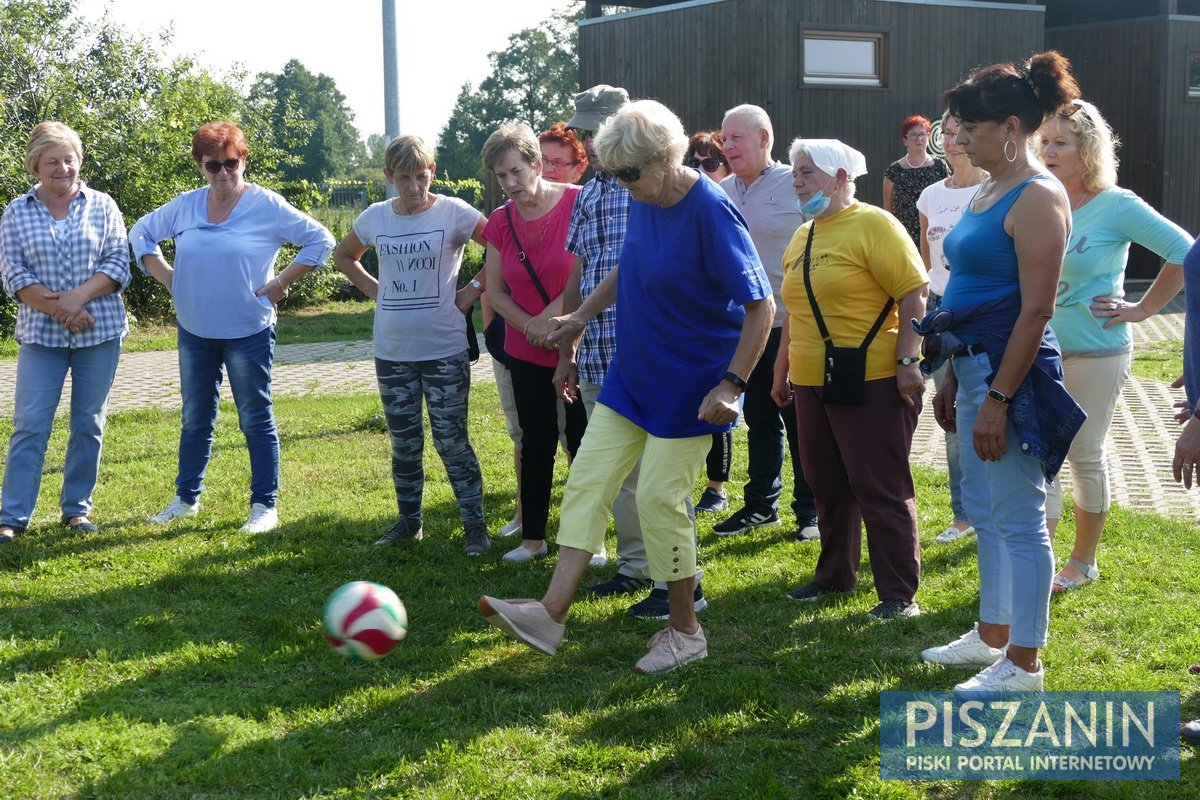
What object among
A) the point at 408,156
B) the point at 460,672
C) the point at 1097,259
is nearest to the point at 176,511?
the point at 408,156

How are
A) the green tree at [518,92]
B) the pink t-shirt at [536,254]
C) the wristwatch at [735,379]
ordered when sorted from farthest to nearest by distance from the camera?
the green tree at [518,92] < the pink t-shirt at [536,254] < the wristwatch at [735,379]

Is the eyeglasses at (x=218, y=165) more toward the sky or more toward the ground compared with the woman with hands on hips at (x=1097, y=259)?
more toward the sky

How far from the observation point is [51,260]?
6.23 m

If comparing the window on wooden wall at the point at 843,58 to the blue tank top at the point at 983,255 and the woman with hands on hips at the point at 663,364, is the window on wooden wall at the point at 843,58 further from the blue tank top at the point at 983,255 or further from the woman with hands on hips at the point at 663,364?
the blue tank top at the point at 983,255

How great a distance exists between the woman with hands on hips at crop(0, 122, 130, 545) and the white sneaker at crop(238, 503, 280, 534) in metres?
0.82

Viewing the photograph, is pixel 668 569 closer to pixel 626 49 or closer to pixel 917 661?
pixel 917 661

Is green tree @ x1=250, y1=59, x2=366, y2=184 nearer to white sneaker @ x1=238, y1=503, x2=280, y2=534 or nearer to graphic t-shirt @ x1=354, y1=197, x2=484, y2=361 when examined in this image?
white sneaker @ x1=238, y1=503, x2=280, y2=534

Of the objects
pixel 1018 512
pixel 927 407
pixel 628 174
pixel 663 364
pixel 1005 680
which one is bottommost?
pixel 927 407

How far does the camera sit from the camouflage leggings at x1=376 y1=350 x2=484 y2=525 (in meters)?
5.96

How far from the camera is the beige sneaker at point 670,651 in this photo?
440 centimetres

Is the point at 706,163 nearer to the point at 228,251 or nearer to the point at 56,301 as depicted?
the point at 228,251

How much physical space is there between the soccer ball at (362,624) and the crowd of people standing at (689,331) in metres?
0.39

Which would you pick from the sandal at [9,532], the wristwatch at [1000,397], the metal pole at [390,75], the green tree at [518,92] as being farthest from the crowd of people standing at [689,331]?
the green tree at [518,92]

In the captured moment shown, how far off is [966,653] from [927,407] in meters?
7.01
